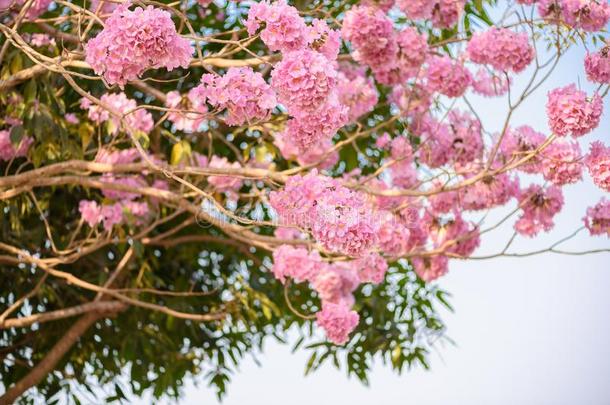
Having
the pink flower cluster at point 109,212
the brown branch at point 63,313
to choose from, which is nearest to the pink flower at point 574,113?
the pink flower cluster at point 109,212

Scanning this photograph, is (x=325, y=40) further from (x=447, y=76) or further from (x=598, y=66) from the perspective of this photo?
(x=447, y=76)

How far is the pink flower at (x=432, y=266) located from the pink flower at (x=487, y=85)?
88 centimetres

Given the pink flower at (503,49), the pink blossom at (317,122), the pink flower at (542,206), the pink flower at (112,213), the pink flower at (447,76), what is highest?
the pink flower at (447,76)

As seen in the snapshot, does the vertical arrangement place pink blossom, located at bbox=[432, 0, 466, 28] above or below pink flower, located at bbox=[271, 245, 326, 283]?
above

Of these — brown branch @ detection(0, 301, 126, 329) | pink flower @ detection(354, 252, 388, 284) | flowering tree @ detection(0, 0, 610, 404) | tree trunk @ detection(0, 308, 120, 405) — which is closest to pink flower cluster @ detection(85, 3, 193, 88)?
flowering tree @ detection(0, 0, 610, 404)

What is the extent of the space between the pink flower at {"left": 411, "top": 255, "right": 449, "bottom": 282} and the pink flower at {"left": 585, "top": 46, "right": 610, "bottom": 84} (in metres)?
1.35

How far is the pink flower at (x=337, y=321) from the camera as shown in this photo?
437 centimetres

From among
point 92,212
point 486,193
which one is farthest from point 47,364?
point 486,193

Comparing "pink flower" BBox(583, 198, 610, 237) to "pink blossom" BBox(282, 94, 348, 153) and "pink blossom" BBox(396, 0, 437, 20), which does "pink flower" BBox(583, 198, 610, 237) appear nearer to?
"pink blossom" BBox(396, 0, 437, 20)

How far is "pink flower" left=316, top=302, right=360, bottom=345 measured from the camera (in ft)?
14.3

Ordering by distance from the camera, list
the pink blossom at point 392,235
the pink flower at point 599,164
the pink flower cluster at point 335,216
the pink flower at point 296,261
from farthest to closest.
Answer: the pink flower at point 296,261
the pink blossom at point 392,235
the pink flower at point 599,164
the pink flower cluster at point 335,216

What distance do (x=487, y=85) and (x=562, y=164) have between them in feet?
2.93

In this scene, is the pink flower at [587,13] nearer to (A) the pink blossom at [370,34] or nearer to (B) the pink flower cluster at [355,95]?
(A) the pink blossom at [370,34]

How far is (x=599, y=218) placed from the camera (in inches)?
170
